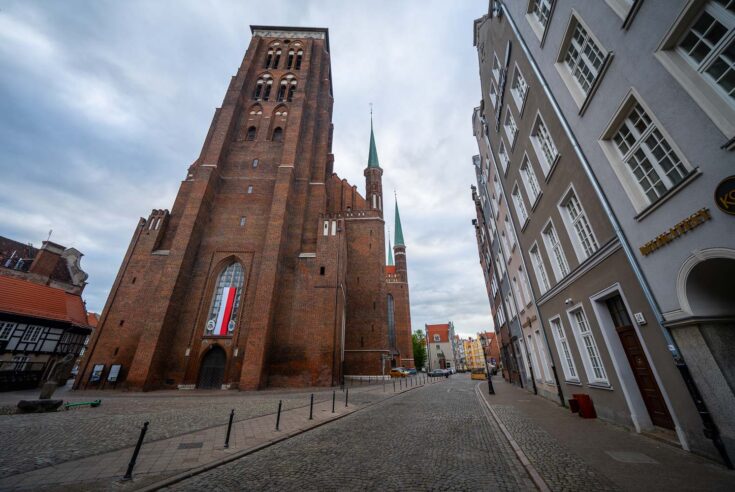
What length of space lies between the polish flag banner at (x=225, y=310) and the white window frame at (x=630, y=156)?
22.7 m

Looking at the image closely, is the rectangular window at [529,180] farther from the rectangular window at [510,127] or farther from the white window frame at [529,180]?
the rectangular window at [510,127]

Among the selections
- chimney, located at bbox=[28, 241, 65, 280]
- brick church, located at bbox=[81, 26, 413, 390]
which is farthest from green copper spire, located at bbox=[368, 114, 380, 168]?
chimney, located at bbox=[28, 241, 65, 280]

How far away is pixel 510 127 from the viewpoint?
40.4 ft

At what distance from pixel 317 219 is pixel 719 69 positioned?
77.2 feet

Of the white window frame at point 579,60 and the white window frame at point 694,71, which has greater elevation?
the white window frame at point 579,60

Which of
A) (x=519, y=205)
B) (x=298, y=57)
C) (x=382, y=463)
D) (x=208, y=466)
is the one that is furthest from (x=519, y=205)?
(x=298, y=57)

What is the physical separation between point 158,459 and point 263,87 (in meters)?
36.0

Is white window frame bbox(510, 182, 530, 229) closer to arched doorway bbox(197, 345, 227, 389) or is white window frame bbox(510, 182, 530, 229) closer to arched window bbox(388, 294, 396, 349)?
arched doorway bbox(197, 345, 227, 389)

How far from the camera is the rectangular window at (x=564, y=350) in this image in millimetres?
9205

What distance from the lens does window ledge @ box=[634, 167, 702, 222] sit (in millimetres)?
4148

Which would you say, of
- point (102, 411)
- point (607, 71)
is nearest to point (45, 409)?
point (102, 411)

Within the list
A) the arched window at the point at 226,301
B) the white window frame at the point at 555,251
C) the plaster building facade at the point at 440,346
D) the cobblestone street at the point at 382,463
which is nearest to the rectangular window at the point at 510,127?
the white window frame at the point at 555,251

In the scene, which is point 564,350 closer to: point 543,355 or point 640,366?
point 543,355

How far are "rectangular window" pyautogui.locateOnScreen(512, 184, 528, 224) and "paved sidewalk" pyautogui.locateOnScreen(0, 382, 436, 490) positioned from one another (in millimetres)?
11106
